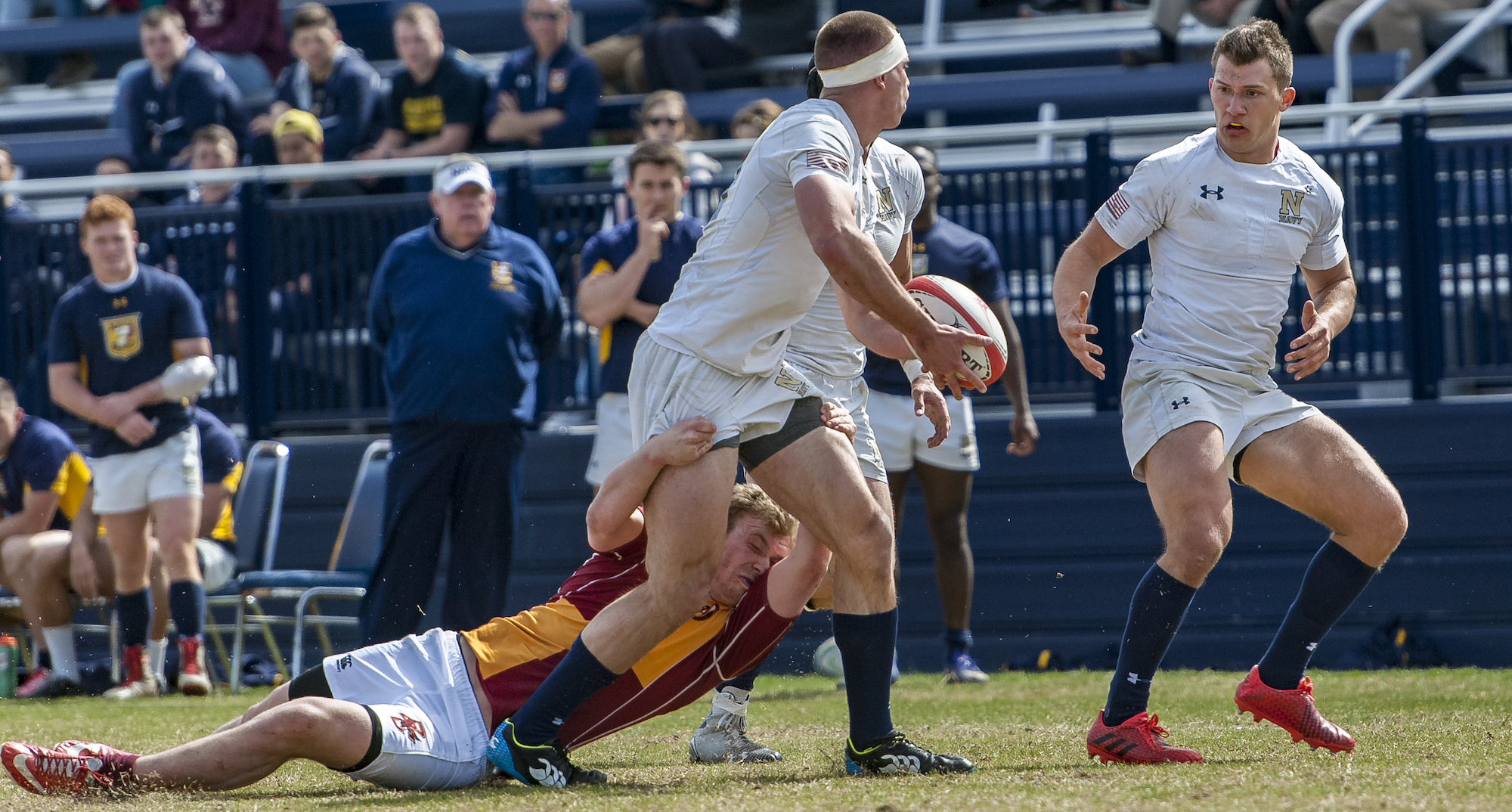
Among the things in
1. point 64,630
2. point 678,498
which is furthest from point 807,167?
point 64,630

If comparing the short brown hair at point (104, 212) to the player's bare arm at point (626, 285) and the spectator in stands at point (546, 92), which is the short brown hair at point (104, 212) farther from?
the spectator in stands at point (546, 92)

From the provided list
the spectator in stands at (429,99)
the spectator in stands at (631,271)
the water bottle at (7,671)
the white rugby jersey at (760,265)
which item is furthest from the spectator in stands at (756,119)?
the water bottle at (7,671)

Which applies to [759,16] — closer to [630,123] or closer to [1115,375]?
[630,123]

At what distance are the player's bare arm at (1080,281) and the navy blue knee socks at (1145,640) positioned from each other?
0.67 metres

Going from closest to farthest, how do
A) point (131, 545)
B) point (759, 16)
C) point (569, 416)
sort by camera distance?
point (131, 545) < point (569, 416) < point (759, 16)

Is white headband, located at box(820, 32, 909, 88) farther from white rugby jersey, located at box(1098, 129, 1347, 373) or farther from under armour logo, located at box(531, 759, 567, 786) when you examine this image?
under armour logo, located at box(531, 759, 567, 786)

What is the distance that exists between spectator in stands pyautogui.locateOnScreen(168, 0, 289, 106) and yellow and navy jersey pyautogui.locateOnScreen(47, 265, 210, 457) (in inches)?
205

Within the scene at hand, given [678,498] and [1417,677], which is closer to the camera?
[678,498]

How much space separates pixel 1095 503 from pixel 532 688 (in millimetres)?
4858

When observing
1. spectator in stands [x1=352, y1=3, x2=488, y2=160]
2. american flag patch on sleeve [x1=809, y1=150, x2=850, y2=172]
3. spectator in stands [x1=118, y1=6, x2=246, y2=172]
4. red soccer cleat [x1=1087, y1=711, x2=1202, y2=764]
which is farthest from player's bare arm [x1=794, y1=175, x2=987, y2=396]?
spectator in stands [x1=118, y1=6, x2=246, y2=172]

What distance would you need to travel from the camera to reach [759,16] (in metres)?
13.0

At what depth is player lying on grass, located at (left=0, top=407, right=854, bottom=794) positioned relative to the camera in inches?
175

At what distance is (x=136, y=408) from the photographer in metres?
8.65

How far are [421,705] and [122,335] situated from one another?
16.1 feet
